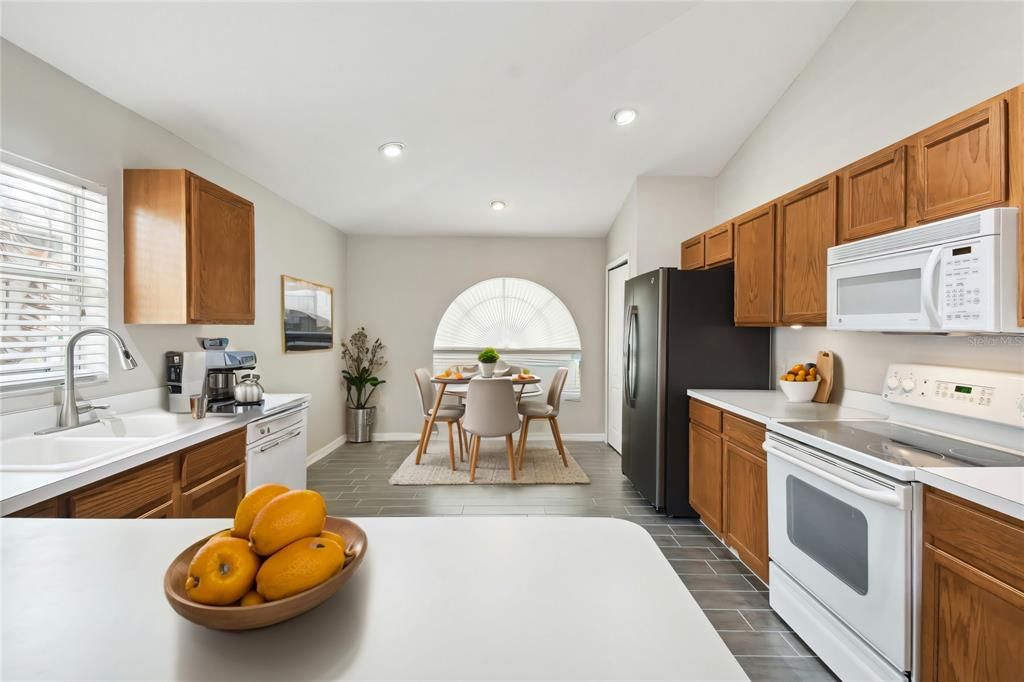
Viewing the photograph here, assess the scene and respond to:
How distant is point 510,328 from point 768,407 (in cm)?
364

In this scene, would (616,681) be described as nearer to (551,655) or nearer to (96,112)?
(551,655)

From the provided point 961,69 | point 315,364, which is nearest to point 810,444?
point 961,69

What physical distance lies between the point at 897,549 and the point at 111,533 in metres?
2.11

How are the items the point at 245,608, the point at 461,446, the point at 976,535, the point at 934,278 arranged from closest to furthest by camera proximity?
the point at 245,608, the point at 976,535, the point at 934,278, the point at 461,446

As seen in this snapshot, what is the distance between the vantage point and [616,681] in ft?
1.69

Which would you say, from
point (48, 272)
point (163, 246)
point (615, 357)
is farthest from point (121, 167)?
point (615, 357)

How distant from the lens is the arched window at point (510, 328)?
5.87m

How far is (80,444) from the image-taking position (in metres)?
1.88

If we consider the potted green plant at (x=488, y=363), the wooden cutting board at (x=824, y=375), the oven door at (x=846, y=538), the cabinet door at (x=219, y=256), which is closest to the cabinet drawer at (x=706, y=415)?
the wooden cutting board at (x=824, y=375)

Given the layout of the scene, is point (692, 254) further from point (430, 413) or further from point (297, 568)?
point (297, 568)

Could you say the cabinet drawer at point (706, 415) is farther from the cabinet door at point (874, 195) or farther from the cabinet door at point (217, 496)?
the cabinet door at point (217, 496)

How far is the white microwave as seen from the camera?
1542 mm

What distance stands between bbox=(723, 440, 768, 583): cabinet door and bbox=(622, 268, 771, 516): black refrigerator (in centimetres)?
60

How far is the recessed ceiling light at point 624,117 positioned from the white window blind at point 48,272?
3.12 meters
